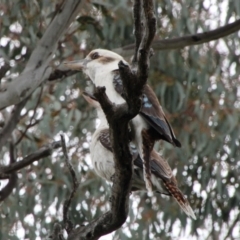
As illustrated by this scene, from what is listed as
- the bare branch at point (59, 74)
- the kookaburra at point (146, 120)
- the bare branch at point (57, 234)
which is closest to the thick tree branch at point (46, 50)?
the bare branch at point (59, 74)

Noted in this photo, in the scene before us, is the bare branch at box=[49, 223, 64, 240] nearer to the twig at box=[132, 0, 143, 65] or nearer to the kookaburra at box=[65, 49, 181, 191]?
the kookaburra at box=[65, 49, 181, 191]

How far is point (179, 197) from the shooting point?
3.95 metres

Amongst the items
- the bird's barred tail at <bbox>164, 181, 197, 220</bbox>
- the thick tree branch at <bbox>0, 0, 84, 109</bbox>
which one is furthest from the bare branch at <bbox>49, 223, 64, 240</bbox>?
the thick tree branch at <bbox>0, 0, 84, 109</bbox>

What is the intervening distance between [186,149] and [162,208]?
0.57 m

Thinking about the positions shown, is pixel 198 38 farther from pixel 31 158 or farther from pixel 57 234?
pixel 57 234

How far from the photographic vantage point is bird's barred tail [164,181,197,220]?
3.80m

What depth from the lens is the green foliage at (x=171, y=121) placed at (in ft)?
21.0

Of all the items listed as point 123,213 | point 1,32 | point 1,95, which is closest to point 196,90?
point 1,32

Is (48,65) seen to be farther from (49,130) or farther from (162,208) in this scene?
(162,208)

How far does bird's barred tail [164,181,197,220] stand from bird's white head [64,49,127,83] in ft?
2.55

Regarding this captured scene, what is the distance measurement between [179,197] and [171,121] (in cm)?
282

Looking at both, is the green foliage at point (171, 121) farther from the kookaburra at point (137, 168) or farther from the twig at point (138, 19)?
the twig at point (138, 19)

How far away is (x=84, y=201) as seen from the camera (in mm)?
6559

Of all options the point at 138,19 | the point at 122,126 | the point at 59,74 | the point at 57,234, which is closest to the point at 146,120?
the point at 57,234
